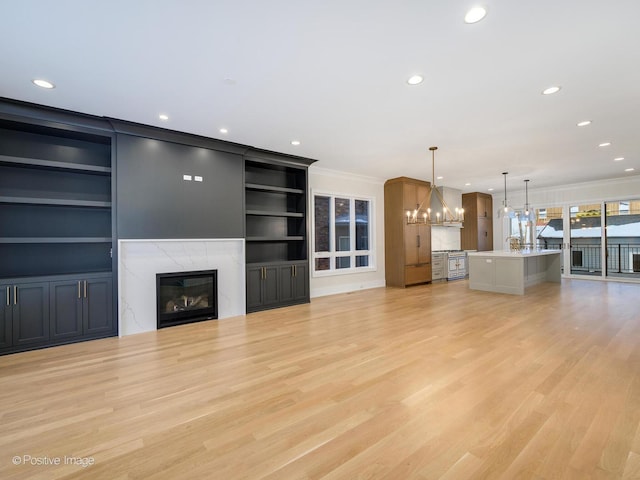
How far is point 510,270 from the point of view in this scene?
665 cm

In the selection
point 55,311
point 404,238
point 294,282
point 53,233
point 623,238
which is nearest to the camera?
point 55,311

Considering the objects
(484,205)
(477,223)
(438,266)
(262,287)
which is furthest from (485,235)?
(262,287)

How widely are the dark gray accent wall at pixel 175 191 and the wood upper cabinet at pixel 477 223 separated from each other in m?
8.53

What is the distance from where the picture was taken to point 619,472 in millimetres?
1579

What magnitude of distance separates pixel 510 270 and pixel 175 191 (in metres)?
7.09

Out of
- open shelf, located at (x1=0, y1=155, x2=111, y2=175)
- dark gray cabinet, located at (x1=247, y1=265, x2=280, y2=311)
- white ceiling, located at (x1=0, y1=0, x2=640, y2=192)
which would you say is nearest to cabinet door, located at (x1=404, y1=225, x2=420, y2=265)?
white ceiling, located at (x1=0, y1=0, x2=640, y2=192)

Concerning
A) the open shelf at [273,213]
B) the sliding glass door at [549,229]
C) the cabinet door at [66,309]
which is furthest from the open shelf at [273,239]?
the sliding glass door at [549,229]

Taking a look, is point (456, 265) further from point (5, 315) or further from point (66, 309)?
point (5, 315)

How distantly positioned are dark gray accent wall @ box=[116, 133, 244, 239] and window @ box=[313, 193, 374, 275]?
2279 millimetres

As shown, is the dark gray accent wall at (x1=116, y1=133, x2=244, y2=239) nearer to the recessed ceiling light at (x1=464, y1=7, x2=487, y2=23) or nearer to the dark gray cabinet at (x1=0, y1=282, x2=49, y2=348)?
the dark gray cabinet at (x1=0, y1=282, x2=49, y2=348)

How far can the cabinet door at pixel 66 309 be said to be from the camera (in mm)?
3676

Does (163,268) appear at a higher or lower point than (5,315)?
higher

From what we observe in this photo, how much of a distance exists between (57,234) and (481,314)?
652 cm

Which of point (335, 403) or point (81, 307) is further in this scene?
point (81, 307)
